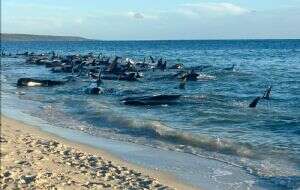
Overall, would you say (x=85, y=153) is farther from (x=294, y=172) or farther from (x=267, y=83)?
(x=267, y=83)

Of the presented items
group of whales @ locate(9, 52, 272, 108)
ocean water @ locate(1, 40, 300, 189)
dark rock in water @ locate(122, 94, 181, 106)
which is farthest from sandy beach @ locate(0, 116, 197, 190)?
group of whales @ locate(9, 52, 272, 108)

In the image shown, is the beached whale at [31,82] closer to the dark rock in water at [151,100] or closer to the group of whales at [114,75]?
the group of whales at [114,75]

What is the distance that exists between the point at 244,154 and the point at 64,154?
15.6 ft

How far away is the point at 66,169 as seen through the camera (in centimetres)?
1259

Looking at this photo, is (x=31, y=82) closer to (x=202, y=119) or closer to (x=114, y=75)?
(x=114, y=75)

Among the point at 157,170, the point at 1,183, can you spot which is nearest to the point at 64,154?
the point at 157,170

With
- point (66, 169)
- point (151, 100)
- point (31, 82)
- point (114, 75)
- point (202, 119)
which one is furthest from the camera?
point (114, 75)

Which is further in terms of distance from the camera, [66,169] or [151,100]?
[151,100]

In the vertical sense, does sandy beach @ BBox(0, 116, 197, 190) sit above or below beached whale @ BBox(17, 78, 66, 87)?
above

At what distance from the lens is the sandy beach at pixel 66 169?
11273 millimetres

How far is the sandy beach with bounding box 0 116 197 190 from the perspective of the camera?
11.3 m

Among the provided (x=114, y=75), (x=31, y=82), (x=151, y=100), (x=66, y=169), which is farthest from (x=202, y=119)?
(x=114, y=75)

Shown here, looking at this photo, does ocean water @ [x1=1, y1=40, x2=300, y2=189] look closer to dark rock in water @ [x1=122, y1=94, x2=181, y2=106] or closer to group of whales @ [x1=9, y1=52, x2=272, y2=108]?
dark rock in water @ [x1=122, y1=94, x2=181, y2=106]

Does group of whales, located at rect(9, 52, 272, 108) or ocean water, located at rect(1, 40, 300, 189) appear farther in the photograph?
group of whales, located at rect(9, 52, 272, 108)
